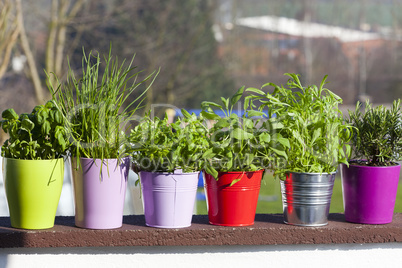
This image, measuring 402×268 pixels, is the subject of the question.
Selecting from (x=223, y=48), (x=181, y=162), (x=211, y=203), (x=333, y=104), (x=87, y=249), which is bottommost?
(x=87, y=249)

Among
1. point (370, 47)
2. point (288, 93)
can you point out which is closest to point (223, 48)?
point (370, 47)

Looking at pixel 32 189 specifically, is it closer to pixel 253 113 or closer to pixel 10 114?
pixel 10 114

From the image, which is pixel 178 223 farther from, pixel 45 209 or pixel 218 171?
pixel 45 209

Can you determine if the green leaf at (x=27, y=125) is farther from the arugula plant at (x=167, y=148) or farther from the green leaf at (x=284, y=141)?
the green leaf at (x=284, y=141)

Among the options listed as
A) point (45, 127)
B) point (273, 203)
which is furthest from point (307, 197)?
point (273, 203)

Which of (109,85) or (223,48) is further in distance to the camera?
(223,48)

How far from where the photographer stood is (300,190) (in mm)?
1304

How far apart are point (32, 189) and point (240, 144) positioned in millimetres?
524

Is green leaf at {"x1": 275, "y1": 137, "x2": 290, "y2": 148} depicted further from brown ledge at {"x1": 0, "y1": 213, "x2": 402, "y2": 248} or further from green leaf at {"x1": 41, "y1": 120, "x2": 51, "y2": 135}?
green leaf at {"x1": 41, "y1": 120, "x2": 51, "y2": 135}

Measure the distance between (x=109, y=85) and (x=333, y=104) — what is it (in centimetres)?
58

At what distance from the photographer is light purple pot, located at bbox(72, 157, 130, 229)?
126cm

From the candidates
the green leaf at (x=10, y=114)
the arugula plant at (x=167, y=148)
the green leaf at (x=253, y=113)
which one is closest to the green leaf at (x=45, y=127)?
the green leaf at (x=10, y=114)

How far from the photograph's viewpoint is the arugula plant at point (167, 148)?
4.21ft

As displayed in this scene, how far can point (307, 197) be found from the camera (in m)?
1.30
